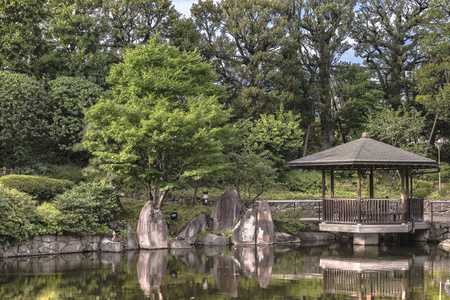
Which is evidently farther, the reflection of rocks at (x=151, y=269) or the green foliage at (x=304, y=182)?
the green foliage at (x=304, y=182)

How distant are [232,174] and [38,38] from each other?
14.9 m

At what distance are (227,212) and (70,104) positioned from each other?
1117cm

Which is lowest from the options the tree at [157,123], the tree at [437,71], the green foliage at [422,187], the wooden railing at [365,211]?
the wooden railing at [365,211]

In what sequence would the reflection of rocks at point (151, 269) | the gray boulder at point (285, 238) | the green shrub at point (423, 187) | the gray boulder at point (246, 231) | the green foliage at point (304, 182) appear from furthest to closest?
the green foliage at point (304, 182) → the green shrub at point (423, 187) → the gray boulder at point (285, 238) → the gray boulder at point (246, 231) → the reflection of rocks at point (151, 269)

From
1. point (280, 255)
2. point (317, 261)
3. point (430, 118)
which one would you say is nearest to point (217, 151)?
point (280, 255)

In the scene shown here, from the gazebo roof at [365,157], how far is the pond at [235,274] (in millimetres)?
3161

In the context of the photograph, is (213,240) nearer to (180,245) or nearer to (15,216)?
(180,245)

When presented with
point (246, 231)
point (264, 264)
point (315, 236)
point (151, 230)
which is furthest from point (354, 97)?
point (264, 264)

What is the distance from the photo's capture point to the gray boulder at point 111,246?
757 inches

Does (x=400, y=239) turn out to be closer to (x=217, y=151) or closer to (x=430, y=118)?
(x=217, y=151)

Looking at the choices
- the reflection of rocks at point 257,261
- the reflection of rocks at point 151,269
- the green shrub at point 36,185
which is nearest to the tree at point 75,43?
the green shrub at point 36,185

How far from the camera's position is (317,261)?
16516 mm

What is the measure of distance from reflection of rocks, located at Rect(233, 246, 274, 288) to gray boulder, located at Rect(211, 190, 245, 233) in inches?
80.0

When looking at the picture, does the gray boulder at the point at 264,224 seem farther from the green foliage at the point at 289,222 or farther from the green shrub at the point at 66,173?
the green shrub at the point at 66,173
